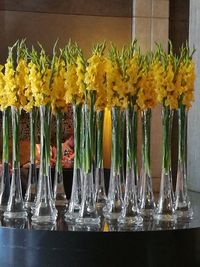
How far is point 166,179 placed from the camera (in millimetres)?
2879

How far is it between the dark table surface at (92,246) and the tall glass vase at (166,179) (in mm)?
191

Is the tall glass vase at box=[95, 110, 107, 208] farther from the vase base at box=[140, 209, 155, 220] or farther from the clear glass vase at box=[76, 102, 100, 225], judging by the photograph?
the vase base at box=[140, 209, 155, 220]

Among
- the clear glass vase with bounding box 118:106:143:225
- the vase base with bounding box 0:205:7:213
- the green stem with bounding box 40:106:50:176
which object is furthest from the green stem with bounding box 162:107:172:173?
the vase base with bounding box 0:205:7:213

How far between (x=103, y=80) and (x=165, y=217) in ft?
2.11

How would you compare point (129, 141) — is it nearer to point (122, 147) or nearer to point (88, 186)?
point (122, 147)

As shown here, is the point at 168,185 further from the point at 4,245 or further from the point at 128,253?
the point at 4,245

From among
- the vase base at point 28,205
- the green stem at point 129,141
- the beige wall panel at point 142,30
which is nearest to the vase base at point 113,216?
the green stem at point 129,141

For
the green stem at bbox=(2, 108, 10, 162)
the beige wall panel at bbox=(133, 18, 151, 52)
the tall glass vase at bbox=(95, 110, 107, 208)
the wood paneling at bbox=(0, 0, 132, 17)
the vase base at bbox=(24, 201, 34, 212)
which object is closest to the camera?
the tall glass vase at bbox=(95, 110, 107, 208)

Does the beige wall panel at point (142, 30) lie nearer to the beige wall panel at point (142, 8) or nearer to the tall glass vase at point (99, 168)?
the beige wall panel at point (142, 8)

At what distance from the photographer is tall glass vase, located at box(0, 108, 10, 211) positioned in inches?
116

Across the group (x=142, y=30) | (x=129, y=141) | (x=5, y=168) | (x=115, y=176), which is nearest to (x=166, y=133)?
(x=129, y=141)

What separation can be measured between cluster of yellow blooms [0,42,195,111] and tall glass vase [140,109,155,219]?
0.11m

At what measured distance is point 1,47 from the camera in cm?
927

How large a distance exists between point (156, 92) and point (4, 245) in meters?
0.89
